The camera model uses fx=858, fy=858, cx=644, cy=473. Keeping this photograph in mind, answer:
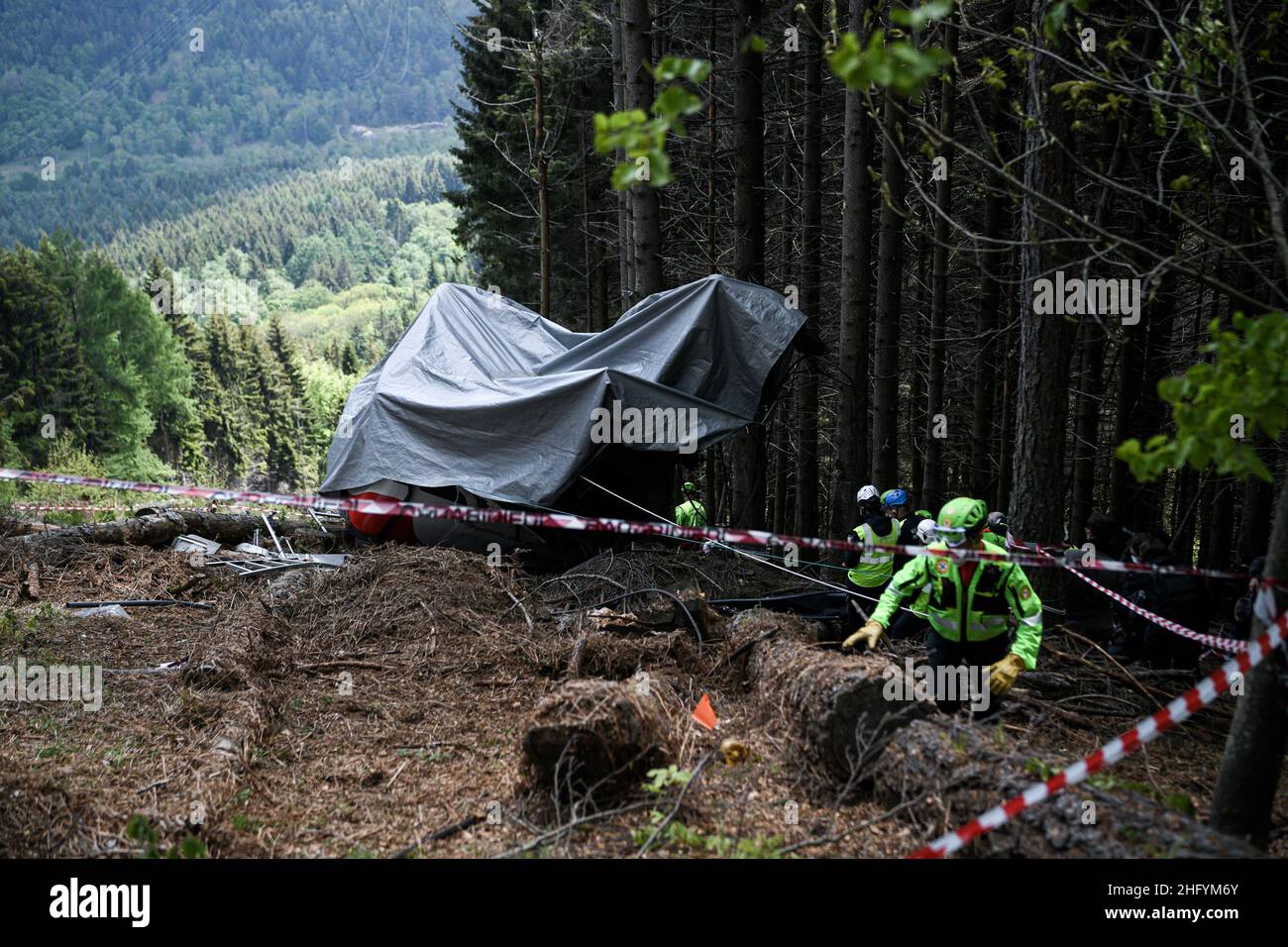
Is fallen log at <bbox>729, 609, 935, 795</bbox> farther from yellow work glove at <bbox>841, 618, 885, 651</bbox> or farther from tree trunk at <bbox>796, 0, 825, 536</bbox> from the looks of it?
tree trunk at <bbox>796, 0, 825, 536</bbox>

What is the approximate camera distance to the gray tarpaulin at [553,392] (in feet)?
28.9

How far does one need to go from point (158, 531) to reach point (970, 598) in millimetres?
10354

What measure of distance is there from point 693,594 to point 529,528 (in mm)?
2875

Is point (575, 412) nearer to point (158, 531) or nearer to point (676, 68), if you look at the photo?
point (158, 531)

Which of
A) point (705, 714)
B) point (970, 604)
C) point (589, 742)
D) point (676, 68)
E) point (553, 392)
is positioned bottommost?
point (705, 714)

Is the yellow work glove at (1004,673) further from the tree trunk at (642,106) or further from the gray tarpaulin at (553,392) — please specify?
the tree trunk at (642,106)

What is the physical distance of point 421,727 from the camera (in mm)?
5473

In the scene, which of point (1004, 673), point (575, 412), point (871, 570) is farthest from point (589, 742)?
point (575, 412)

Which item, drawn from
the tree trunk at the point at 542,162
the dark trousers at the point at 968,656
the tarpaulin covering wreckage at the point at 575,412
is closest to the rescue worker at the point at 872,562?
the tarpaulin covering wreckage at the point at 575,412

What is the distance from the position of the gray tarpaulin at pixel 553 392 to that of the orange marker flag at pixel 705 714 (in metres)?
3.63

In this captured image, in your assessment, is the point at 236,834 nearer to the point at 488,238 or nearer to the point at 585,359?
the point at 585,359

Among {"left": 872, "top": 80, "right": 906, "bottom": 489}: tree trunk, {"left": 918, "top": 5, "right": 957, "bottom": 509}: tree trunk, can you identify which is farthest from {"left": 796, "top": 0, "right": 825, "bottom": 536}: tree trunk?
{"left": 918, "top": 5, "right": 957, "bottom": 509}: tree trunk

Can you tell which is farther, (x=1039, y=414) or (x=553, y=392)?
(x=553, y=392)

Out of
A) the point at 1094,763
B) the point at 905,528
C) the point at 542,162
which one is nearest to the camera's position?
the point at 1094,763
